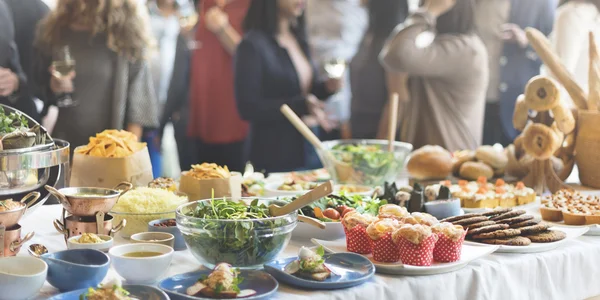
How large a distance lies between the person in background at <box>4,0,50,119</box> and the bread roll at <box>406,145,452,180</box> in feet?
8.09

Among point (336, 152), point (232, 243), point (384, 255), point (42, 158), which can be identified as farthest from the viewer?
point (336, 152)

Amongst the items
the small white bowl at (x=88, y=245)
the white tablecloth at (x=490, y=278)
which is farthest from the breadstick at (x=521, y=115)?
the small white bowl at (x=88, y=245)

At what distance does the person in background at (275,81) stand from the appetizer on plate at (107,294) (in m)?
3.75

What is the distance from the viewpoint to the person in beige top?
4.90m

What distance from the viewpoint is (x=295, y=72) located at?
5074 mm

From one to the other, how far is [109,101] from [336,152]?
224cm

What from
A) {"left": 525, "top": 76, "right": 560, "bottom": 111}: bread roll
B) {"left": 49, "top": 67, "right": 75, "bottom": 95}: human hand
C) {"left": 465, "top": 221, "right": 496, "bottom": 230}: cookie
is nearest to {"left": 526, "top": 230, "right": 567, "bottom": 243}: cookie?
{"left": 465, "top": 221, "right": 496, "bottom": 230}: cookie

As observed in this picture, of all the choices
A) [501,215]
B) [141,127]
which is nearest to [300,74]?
[141,127]

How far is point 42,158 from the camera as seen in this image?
177 cm

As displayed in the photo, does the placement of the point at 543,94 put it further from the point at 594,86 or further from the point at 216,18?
the point at 216,18

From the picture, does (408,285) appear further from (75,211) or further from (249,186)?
(249,186)

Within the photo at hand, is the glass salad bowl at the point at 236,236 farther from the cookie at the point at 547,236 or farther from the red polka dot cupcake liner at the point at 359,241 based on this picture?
the cookie at the point at 547,236

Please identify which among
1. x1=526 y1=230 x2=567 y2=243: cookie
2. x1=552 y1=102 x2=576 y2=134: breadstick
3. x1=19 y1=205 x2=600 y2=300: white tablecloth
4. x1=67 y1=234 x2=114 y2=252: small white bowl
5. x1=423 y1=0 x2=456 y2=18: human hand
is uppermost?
x1=423 y1=0 x2=456 y2=18: human hand

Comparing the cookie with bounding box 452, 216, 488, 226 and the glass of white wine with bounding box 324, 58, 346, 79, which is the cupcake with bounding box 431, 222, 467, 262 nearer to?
the cookie with bounding box 452, 216, 488, 226
